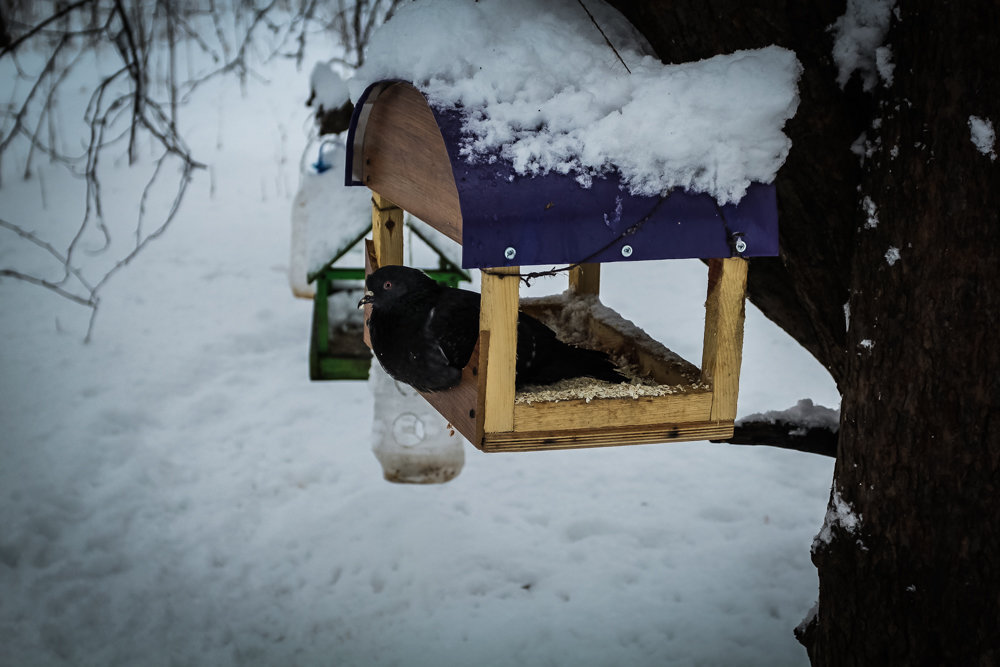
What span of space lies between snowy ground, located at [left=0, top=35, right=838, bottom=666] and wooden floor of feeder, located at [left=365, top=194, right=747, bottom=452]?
1799 mm

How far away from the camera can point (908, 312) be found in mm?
1881

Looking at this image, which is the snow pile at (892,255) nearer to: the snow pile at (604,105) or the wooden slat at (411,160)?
the snow pile at (604,105)

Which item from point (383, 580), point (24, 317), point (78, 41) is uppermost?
point (78, 41)

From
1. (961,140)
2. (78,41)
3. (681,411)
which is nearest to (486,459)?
(681,411)

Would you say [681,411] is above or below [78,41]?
below

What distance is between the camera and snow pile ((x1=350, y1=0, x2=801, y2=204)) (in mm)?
1779

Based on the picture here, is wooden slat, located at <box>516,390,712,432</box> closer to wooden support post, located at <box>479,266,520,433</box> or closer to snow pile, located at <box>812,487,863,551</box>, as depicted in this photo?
wooden support post, located at <box>479,266,520,433</box>

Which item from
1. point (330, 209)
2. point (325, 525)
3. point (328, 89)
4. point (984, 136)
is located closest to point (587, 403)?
point (984, 136)

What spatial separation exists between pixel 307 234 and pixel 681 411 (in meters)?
2.57

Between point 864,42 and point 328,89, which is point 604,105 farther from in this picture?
point 328,89

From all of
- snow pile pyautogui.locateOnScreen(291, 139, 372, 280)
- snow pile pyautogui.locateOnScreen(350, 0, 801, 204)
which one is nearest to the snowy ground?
snow pile pyautogui.locateOnScreen(291, 139, 372, 280)

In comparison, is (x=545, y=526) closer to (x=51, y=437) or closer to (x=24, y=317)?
(x=51, y=437)

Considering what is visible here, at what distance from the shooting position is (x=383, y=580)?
3920mm

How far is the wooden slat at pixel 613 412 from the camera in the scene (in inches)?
73.3
